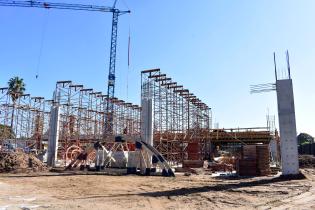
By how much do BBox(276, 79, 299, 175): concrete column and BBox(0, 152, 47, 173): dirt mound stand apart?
17.2 meters

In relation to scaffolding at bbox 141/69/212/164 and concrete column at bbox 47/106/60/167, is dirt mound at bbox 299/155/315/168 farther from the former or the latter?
concrete column at bbox 47/106/60/167

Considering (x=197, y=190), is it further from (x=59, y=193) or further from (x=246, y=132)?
(x=246, y=132)

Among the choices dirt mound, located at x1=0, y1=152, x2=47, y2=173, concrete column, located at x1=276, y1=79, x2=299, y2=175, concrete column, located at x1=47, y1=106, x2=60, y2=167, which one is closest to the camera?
concrete column, located at x1=276, y1=79, x2=299, y2=175

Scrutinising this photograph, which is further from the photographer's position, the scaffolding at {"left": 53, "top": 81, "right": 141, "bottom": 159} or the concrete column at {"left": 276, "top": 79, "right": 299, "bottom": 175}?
the scaffolding at {"left": 53, "top": 81, "right": 141, "bottom": 159}

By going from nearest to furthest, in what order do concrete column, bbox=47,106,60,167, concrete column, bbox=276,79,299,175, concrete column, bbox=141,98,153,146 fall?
concrete column, bbox=276,79,299,175
concrete column, bbox=141,98,153,146
concrete column, bbox=47,106,60,167

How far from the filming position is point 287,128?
17812mm

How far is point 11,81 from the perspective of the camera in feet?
178

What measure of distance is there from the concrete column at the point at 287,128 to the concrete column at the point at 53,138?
803 inches

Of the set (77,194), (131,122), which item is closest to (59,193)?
(77,194)

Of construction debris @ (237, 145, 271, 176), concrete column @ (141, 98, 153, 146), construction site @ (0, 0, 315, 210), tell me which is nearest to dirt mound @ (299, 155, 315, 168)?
construction site @ (0, 0, 315, 210)

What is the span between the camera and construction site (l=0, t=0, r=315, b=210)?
1096 centimetres

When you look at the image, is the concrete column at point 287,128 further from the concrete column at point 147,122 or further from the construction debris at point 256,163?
the concrete column at point 147,122

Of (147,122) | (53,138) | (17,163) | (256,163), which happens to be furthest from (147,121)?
(17,163)

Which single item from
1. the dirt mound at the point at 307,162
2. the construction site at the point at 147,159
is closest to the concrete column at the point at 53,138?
the construction site at the point at 147,159
